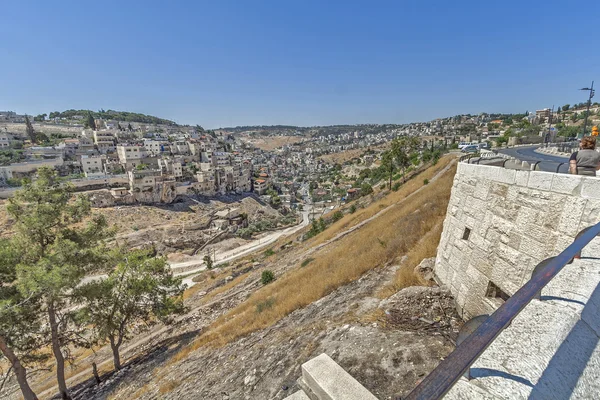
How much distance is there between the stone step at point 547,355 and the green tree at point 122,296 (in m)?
13.0

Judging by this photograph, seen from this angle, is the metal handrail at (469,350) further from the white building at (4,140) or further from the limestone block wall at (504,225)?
the white building at (4,140)

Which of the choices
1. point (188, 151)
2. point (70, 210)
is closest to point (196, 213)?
point (188, 151)

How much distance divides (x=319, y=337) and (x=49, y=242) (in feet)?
34.9

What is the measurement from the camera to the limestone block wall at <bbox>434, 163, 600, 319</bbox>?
3.73 metres

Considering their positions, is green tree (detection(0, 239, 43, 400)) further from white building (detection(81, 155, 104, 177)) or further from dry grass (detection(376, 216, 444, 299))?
white building (detection(81, 155, 104, 177))

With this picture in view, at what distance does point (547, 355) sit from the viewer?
165cm

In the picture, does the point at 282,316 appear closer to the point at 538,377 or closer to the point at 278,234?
the point at 538,377

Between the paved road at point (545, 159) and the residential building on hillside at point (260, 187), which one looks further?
the residential building on hillside at point (260, 187)

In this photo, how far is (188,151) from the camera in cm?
9225

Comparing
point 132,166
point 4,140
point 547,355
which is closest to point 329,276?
point 547,355

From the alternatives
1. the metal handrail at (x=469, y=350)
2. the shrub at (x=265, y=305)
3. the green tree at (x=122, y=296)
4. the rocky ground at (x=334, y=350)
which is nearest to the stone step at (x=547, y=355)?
the metal handrail at (x=469, y=350)

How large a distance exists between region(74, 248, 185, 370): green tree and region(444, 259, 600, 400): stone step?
510 inches

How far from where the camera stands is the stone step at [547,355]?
1504mm

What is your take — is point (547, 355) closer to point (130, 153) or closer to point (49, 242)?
point (49, 242)
